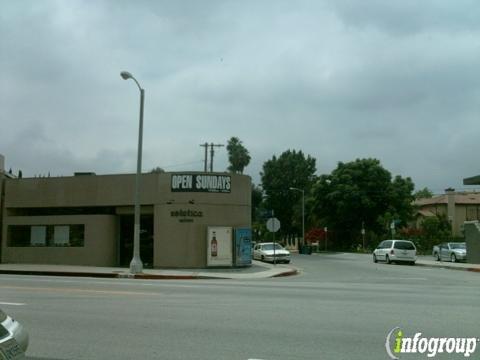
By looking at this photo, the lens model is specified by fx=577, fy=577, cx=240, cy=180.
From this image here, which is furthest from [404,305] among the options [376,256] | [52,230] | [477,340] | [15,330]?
[376,256]

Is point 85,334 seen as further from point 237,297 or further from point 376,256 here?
point 376,256

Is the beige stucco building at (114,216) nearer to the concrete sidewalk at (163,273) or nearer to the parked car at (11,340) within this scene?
the concrete sidewalk at (163,273)

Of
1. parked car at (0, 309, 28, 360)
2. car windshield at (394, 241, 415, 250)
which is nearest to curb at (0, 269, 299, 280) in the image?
car windshield at (394, 241, 415, 250)

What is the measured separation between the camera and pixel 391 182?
70500mm

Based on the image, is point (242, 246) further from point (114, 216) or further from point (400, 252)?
point (400, 252)

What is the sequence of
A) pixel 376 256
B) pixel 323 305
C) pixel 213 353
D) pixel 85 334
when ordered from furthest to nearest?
pixel 376 256 → pixel 323 305 → pixel 85 334 → pixel 213 353

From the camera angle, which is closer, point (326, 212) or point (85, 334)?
point (85, 334)

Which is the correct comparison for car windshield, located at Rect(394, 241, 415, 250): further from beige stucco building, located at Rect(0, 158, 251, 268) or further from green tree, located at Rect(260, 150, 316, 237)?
green tree, located at Rect(260, 150, 316, 237)

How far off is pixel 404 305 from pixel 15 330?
983cm

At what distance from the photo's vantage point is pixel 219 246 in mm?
28578

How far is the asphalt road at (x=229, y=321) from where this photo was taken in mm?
8117

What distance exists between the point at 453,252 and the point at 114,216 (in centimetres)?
2330

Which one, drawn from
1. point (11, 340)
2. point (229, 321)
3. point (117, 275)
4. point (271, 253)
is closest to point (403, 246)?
point (271, 253)

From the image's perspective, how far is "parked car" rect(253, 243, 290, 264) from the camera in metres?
37.8
